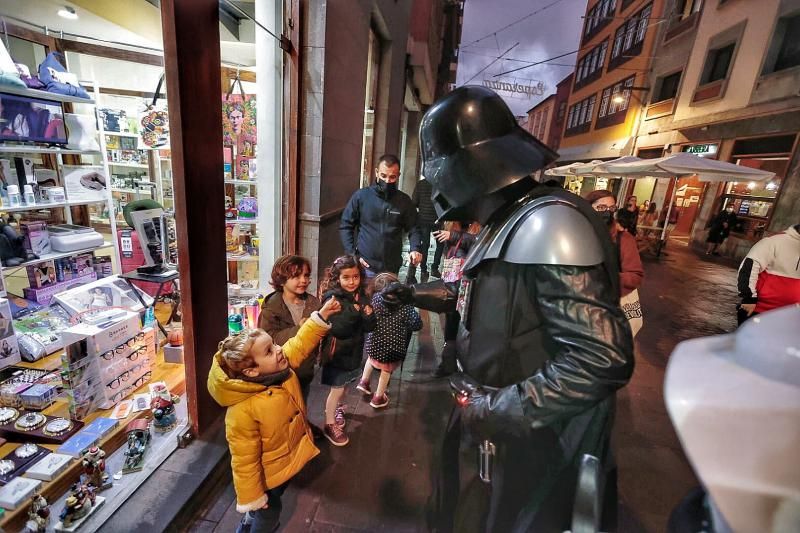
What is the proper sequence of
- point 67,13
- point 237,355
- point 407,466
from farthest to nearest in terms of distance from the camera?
1. point 67,13
2. point 407,466
3. point 237,355

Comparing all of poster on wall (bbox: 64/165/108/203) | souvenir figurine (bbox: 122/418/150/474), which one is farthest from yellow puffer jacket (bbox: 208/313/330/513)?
poster on wall (bbox: 64/165/108/203)

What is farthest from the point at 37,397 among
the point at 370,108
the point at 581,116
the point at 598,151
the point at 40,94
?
the point at 581,116

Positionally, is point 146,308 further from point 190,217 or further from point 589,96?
point 589,96

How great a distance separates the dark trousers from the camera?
6.33 ft

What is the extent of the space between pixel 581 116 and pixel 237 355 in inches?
1197

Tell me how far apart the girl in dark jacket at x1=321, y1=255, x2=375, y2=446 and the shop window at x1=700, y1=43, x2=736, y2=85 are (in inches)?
638

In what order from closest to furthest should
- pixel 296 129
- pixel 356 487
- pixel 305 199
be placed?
pixel 356 487, pixel 296 129, pixel 305 199

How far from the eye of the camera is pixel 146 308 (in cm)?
340

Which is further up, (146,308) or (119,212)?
(119,212)

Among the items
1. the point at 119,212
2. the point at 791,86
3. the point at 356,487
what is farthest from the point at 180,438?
the point at 791,86

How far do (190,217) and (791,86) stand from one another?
583 inches

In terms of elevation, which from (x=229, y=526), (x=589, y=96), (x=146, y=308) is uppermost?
(x=589, y=96)

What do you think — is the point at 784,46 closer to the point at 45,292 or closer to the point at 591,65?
the point at 591,65

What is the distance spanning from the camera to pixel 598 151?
2239cm
